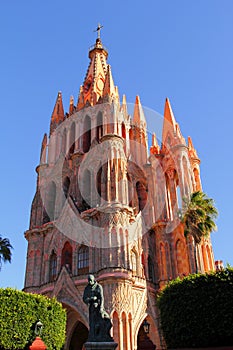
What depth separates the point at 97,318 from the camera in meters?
15.0

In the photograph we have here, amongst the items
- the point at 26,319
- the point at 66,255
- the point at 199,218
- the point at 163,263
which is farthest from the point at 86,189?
the point at 26,319

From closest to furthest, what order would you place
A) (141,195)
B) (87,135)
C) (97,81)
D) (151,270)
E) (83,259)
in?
(83,259) < (151,270) < (141,195) < (87,135) < (97,81)

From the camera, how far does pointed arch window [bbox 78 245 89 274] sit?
28641 millimetres

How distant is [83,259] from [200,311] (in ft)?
45.5

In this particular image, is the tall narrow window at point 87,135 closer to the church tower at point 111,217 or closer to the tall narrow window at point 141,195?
the church tower at point 111,217

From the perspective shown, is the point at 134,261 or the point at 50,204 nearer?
the point at 134,261

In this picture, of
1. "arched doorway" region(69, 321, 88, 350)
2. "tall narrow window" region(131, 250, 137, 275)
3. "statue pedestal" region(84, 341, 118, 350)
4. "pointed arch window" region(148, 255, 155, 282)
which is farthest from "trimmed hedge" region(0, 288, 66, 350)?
"pointed arch window" region(148, 255, 155, 282)

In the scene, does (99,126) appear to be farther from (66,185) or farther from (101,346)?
(101,346)

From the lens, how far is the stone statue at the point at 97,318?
48.0 ft

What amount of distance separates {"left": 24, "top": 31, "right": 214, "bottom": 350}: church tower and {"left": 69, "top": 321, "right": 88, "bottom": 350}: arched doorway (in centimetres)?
9

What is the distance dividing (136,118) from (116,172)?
13.8 metres

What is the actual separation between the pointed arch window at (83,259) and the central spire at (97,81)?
17.2 m

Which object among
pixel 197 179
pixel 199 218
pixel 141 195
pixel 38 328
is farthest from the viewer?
pixel 197 179

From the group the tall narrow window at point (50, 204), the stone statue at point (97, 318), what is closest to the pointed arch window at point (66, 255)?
the tall narrow window at point (50, 204)
